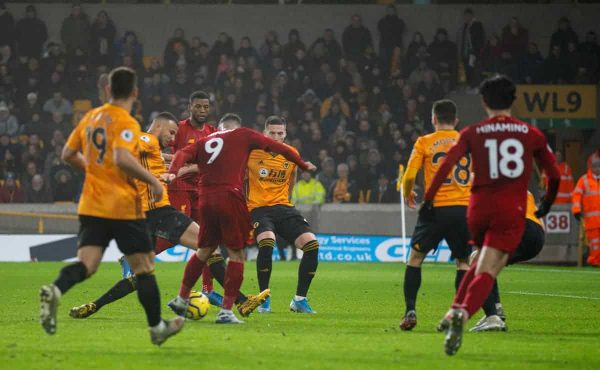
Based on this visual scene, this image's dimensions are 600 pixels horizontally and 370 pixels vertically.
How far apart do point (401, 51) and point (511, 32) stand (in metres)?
2.75

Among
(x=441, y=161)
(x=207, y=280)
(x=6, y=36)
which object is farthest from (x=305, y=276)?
(x=6, y=36)

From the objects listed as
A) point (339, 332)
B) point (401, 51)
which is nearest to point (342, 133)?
point (401, 51)

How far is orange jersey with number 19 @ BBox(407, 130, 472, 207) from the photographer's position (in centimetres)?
1077

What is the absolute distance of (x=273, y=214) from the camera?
1377 centimetres

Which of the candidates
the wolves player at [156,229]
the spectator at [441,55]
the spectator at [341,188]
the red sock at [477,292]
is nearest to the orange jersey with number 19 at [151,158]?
the wolves player at [156,229]

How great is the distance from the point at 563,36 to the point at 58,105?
12.4m

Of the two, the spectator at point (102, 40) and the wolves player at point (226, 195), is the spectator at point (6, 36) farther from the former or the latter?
the wolves player at point (226, 195)

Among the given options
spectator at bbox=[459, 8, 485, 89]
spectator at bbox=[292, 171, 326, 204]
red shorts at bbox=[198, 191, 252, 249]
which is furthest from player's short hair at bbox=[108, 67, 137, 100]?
spectator at bbox=[459, 8, 485, 89]

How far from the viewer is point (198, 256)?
37.2ft

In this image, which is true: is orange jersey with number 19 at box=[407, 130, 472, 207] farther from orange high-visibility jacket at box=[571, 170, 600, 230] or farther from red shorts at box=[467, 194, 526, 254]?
orange high-visibility jacket at box=[571, 170, 600, 230]

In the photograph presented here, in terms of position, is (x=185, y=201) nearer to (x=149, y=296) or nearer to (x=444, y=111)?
(x=444, y=111)

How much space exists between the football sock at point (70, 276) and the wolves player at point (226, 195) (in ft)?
8.25

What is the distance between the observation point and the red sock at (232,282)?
11.3 m

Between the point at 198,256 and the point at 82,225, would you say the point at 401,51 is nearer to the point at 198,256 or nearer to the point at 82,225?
the point at 198,256
